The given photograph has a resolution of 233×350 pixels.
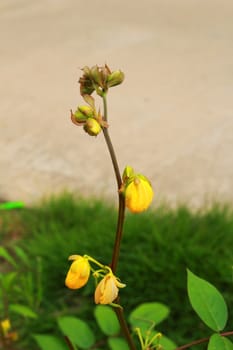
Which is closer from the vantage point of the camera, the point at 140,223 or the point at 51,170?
the point at 140,223

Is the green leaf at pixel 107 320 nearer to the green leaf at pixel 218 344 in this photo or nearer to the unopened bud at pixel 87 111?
the green leaf at pixel 218 344

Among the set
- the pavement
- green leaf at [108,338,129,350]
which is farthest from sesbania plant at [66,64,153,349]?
the pavement

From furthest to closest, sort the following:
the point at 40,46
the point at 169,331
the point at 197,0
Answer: the point at 197,0, the point at 40,46, the point at 169,331

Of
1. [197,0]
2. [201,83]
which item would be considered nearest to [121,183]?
[201,83]

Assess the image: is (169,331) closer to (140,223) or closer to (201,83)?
(140,223)

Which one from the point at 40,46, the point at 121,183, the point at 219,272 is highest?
the point at 40,46

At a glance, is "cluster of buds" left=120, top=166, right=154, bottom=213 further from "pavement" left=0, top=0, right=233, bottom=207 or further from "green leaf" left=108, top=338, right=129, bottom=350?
"pavement" left=0, top=0, right=233, bottom=207
